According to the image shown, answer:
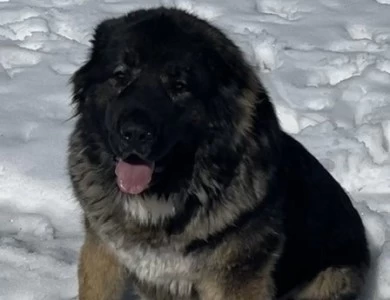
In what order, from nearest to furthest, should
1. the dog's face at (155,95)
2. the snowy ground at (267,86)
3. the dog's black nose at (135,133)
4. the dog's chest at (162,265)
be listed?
the dog's black nose at (135,133) → the dog's face at (155,95) → the dog's chest at (162,265) → the snowy ground at (267,86)

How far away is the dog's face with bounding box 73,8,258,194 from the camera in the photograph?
398cm

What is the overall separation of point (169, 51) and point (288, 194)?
913 mm

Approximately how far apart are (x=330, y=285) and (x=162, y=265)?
36.9 inches

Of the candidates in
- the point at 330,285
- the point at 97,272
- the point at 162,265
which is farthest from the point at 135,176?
the point at 330,285

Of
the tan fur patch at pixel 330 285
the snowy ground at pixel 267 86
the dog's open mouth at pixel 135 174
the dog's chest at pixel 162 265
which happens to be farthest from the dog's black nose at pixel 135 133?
the tan fur patch at pixel 330 285

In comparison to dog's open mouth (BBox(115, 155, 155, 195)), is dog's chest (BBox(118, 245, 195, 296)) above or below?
below

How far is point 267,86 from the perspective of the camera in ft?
22.3

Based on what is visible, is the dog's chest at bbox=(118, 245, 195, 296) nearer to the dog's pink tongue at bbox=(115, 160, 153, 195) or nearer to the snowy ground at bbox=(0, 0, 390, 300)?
the dog's pink tongue at bbox=(115, 160, 153, 195)

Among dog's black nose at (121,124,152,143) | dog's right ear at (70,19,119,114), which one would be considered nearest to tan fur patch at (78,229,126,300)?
dog's right ear at (70,19,119,114)

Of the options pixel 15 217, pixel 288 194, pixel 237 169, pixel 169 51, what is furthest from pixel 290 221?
pixel 15 217

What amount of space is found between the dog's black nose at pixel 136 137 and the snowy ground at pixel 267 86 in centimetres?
121

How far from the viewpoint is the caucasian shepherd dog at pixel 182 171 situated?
407 cm

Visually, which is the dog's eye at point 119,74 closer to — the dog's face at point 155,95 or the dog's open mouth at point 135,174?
the dog's face at point 155,95

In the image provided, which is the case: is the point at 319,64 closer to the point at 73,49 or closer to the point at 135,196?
the point at 73,49
